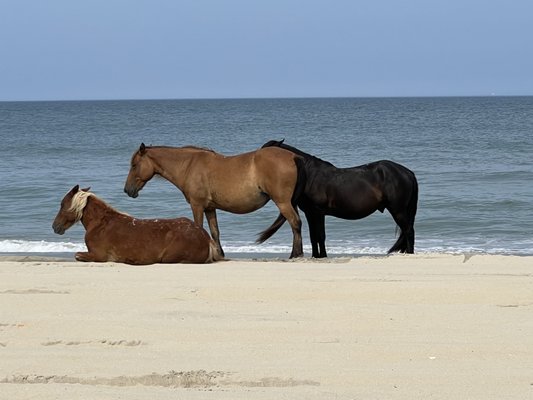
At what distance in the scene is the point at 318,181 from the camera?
11.6 m

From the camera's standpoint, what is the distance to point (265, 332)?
6516 millimetres

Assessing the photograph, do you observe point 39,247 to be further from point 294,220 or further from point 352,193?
point 352,193

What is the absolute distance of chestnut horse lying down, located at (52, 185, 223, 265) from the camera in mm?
9922

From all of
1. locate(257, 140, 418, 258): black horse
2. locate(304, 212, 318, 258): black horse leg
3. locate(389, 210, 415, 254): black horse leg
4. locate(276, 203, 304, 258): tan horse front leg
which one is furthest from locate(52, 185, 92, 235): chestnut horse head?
locate(389, 210, 415, 254): black horse leg

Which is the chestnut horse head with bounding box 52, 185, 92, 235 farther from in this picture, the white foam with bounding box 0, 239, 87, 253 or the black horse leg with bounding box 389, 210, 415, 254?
the white foam with bounding box 0, 239, 87, 253

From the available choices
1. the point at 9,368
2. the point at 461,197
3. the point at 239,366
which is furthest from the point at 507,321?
the point at 461,197

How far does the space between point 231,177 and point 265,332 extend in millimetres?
4848

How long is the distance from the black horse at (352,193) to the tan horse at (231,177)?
37 cm

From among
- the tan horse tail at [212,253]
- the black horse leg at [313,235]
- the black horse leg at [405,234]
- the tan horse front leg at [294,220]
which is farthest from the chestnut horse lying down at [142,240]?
the black horse leg at [405,234]

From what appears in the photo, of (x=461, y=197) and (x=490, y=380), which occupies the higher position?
(x=490, y=380)

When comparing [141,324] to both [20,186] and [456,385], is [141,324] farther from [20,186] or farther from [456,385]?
[20,186]

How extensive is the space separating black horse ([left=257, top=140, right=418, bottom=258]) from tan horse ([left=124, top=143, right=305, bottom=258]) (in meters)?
0.37

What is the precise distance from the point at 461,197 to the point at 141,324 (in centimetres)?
1539

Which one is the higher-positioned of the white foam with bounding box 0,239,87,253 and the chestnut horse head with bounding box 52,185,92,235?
the chestnut horse head with bounding box 52,185,92,235
